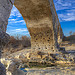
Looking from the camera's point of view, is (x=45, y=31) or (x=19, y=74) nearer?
(x=19, y=74)

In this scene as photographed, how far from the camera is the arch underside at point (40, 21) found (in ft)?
13.9

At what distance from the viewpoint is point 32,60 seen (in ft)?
16.0

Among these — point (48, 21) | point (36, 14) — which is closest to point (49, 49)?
point (48, 21)

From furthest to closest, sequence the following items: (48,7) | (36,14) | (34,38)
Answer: (34,38)
(36,14)
(48,7)

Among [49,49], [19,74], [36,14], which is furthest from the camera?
[49,49]

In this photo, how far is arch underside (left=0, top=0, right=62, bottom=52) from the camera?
4249mm

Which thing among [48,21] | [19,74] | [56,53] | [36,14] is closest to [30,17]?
[36,14]

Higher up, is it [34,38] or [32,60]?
[34,38]

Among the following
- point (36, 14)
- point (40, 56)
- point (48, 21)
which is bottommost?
point (40, 56)

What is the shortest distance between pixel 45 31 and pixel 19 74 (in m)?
3.41

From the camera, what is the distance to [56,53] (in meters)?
4.98

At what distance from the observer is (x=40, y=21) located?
16.7 ft

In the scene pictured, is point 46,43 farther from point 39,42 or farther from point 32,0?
point 32,0

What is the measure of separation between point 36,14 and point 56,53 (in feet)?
8.01
